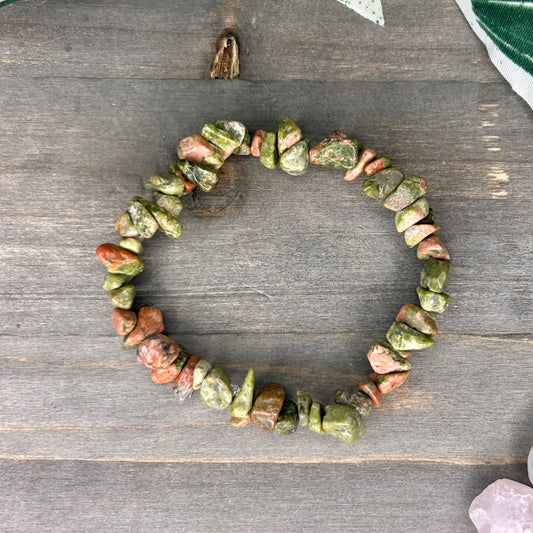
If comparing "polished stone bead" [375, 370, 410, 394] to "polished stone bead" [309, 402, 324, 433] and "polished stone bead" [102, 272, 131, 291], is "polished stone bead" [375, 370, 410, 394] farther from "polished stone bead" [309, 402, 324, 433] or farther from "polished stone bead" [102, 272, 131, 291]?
"polished stone bead" [102, 272, 131, 291]

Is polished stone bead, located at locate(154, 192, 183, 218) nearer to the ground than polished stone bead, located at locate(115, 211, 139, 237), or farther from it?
farther from it

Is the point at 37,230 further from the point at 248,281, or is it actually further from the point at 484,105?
the point at 484,105

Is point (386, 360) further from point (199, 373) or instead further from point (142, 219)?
point (142, 219)

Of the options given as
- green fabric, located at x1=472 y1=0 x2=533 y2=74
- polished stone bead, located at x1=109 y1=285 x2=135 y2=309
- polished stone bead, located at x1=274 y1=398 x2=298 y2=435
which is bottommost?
polished stone bead, located at x1=274 y1=398 x2=298 y2=435

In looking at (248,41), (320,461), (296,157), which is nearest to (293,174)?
(296,157)

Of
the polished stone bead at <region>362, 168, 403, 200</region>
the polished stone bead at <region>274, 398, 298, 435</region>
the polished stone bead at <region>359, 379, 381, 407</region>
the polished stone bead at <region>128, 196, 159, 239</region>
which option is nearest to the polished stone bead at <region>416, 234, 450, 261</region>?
the polished stone bead at <region>362, 168, 403, 200</region>

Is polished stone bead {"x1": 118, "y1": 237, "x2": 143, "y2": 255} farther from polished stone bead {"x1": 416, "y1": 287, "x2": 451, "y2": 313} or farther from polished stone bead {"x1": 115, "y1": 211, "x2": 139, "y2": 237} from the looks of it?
polished stone bead {"x1": 416, "y1": 287, "x2": 451, "y2": 313}

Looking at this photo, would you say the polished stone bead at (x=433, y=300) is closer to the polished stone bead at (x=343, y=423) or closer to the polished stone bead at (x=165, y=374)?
the polished stone bead at (x=343, y=423)

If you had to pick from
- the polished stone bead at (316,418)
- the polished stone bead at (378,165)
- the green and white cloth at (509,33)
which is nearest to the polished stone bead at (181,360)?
the polished stone bead at (316,418)
